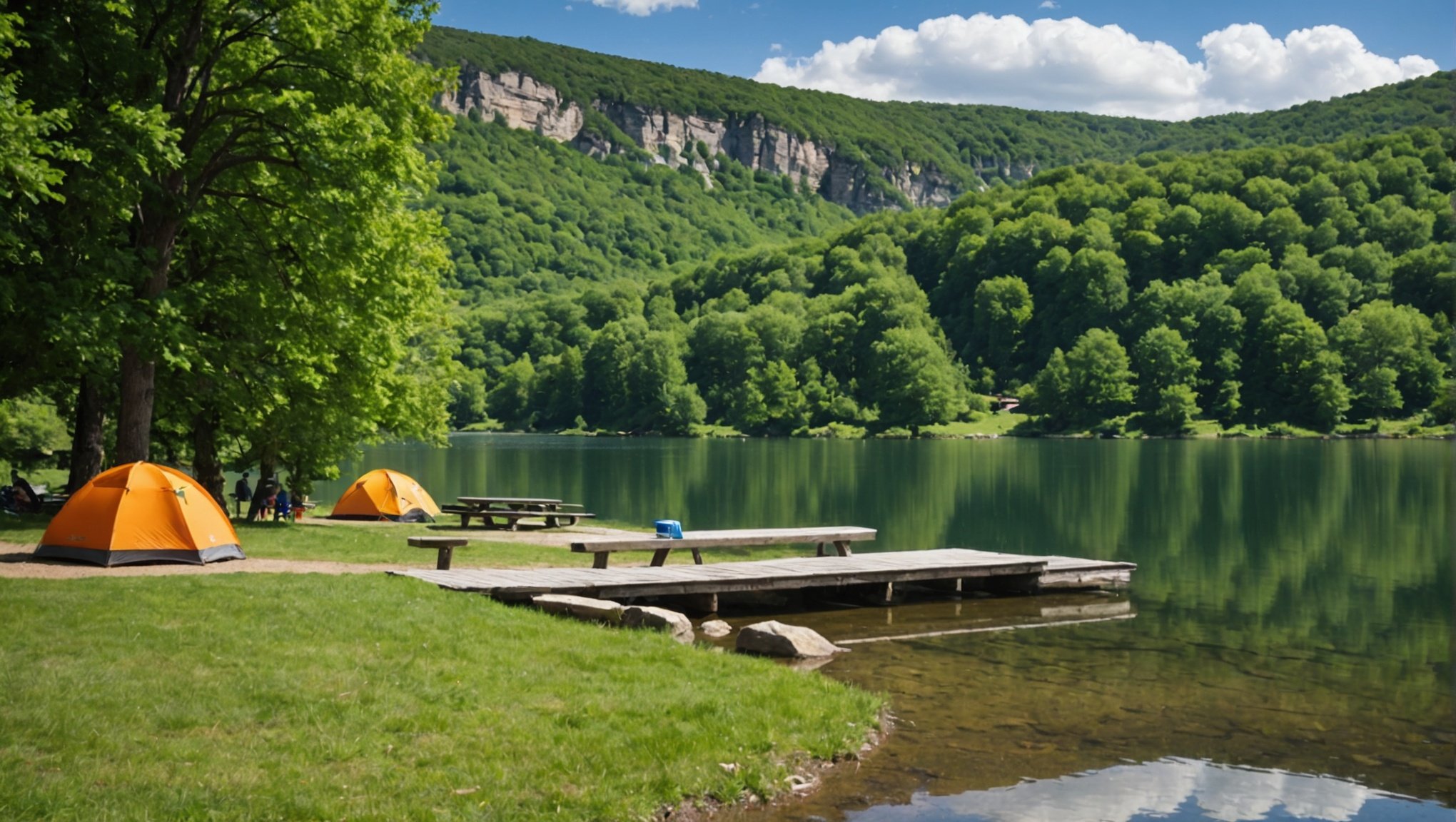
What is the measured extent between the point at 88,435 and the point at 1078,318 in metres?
131

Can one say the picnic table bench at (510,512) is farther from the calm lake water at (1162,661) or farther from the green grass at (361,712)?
the green grass at (361,712)

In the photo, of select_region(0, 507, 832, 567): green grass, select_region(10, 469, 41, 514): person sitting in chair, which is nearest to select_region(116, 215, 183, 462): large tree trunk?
select_region(0, 507, 832, 567): green grass

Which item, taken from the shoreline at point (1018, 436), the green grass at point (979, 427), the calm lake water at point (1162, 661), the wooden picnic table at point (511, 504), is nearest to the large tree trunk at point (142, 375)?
the calm lake water at point (1162, 661)

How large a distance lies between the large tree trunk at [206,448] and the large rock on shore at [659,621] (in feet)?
45.1

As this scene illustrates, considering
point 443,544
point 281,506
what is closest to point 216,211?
point 443,544

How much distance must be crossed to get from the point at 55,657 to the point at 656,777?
5.66m

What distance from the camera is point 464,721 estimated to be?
381 inches

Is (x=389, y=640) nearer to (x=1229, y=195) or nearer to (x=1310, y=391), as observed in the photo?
(x=1310, y=391)

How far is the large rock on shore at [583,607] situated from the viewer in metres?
15.5

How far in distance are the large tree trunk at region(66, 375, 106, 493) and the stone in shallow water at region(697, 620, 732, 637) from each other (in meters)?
12.5

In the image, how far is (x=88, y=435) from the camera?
865 inches

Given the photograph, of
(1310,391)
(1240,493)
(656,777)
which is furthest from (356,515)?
(1310,391)

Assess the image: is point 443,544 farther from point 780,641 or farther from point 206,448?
point 206,448

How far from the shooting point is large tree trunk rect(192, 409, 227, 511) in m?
25.5
